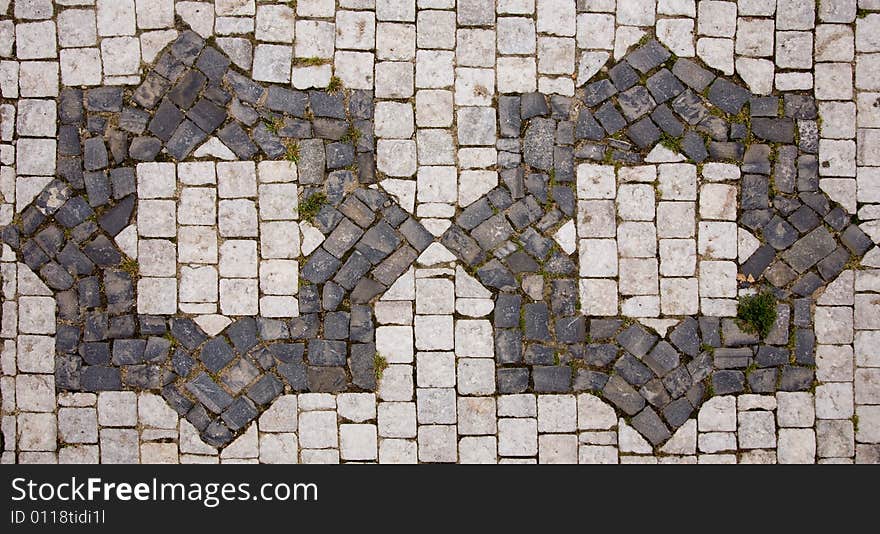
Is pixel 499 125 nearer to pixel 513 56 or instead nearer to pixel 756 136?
pixel 513 56

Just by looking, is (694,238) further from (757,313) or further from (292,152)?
(292,152)

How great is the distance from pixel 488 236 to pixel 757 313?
257 centimetres

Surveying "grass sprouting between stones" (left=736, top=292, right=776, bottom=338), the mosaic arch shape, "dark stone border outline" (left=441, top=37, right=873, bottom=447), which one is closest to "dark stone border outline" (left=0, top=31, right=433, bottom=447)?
the mosaic arch shape

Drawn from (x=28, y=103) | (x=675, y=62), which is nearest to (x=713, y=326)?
(x=675, y=62)

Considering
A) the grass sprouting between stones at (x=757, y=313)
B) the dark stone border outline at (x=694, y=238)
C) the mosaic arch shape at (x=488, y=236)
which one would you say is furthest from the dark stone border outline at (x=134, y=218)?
the grass sprouting between stones at (x=757, y=313)

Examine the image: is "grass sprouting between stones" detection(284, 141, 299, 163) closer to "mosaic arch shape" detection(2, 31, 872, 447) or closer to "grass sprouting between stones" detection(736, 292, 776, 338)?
"mosaic arch shape" detection(2, 31, 872, 447)

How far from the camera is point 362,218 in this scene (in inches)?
214

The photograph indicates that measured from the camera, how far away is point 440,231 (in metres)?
5.43

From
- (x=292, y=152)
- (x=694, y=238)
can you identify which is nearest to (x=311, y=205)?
(x=292, y=152)

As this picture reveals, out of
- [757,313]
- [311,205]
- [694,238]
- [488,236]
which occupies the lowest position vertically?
[757,313]

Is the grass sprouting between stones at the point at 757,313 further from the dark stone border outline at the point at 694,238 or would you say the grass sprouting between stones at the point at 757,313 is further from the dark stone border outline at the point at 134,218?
the dark stone border outline at the point at 134,218

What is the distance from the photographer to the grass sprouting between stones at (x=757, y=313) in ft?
17.8

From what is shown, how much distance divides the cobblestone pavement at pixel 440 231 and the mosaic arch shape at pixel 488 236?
0.09 feet

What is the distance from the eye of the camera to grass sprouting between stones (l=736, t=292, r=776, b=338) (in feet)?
17.8
